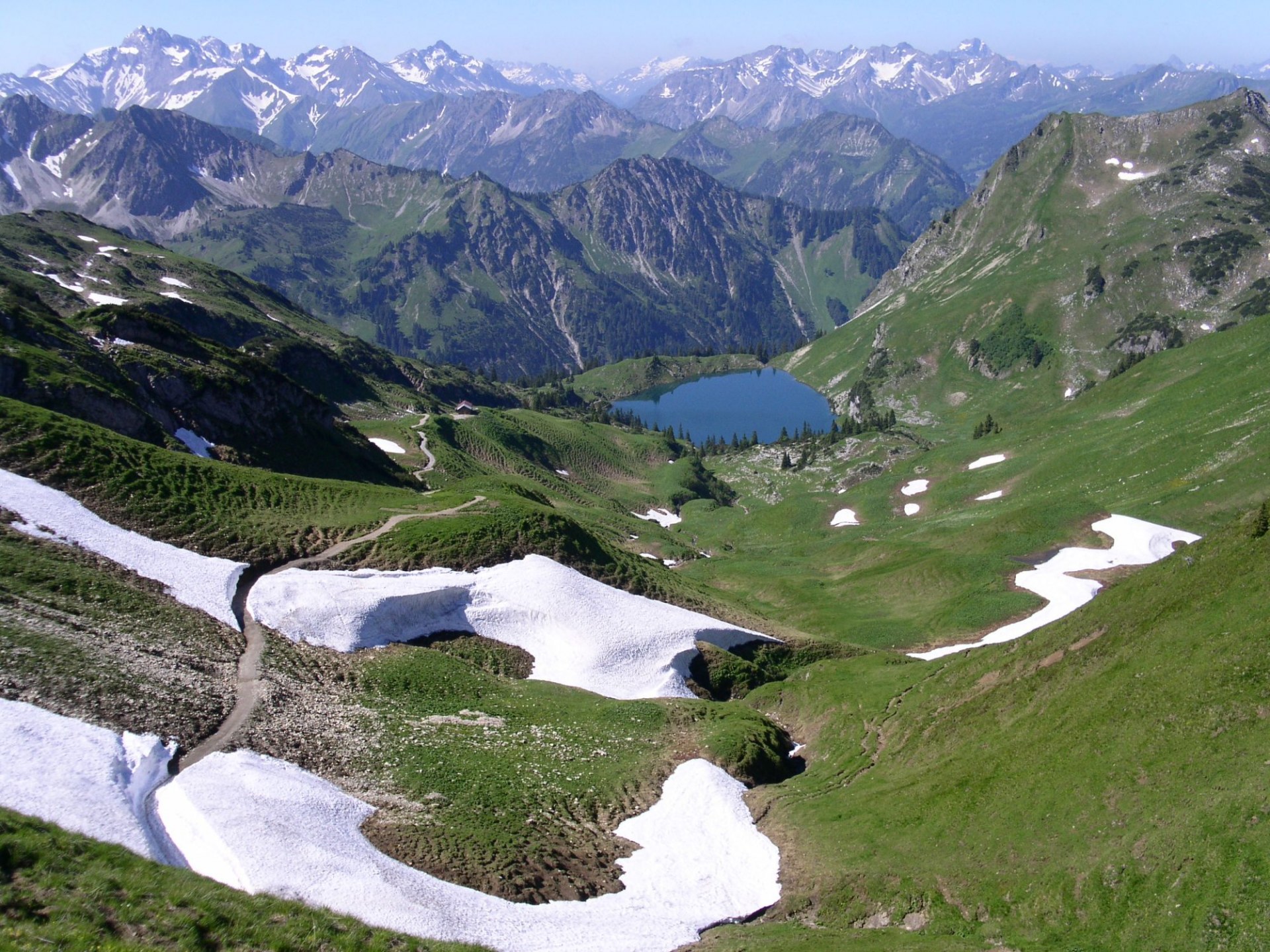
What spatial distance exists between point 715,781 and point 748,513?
115 m

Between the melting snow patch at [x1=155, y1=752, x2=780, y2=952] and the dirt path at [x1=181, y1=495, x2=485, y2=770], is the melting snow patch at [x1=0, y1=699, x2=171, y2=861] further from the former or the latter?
the dirt path at [x1=181, y1=495, x2=485, y2=770]

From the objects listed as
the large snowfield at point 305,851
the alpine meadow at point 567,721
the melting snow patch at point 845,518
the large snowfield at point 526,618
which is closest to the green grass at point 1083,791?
the alpine meadow at point 567,721

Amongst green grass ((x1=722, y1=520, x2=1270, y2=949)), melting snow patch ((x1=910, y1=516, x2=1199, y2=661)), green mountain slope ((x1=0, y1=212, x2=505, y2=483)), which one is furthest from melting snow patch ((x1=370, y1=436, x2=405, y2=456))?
green grass ((x1=722, y1=520, x2=1270, y2=949))

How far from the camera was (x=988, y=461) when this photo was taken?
128000 mm

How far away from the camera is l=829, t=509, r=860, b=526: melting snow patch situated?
127m

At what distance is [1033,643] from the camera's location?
39.5 m

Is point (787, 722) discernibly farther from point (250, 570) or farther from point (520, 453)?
point (520, 453)

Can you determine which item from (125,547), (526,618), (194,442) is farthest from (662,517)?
(125,547)

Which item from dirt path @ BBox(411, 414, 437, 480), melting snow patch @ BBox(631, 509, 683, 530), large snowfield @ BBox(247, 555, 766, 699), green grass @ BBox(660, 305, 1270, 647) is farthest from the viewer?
melting snow patch @ BBox(631, 509, 683, 530)

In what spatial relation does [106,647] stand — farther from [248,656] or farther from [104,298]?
[104,298]

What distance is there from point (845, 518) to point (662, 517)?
1884 inches

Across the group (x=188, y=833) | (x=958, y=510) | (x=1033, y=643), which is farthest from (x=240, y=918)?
(x=958, y=510)

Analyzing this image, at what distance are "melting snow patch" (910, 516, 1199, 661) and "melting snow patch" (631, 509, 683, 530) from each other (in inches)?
3435

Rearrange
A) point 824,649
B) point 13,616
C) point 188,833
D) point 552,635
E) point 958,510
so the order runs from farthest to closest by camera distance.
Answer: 1. point 958,510
2. point 824,649
3. point 552,635
4. point 13,616
5. point 188,833
